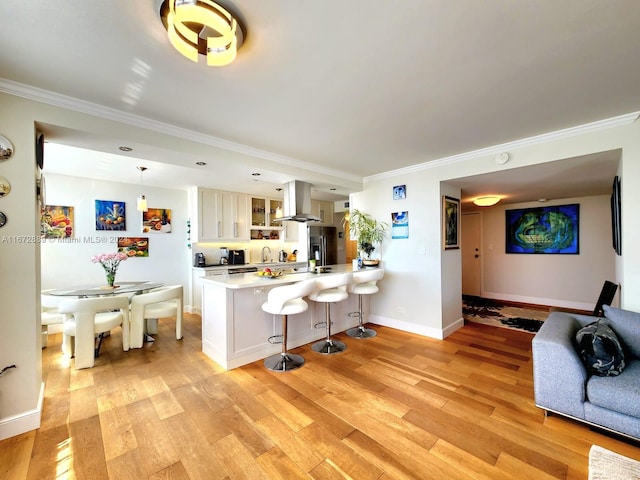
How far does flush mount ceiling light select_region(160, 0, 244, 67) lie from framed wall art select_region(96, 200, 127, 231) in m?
4.31

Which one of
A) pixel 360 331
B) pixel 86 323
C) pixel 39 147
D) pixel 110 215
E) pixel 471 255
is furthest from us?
pixel 471 255

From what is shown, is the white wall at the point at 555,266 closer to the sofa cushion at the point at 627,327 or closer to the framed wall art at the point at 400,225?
the framed wall art at the point at 400,225

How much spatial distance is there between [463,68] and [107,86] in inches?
96.6

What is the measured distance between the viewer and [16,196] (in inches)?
77.0

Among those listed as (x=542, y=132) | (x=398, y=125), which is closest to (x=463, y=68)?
(x=398, y=125)

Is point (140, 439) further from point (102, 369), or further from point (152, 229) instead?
point (152, 229)

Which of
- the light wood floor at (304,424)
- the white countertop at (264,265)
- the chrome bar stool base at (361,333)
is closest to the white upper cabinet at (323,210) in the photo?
the white countertop at (264,265)

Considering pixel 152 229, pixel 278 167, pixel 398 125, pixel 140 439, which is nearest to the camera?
pixel 140 439

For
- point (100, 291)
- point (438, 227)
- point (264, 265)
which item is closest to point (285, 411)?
point (100, 291)

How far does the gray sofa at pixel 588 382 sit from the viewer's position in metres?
1.78

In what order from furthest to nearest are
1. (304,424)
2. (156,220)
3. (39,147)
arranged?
(156,220) < (39,147) < (304,424)

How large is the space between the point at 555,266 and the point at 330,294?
520 centimetres

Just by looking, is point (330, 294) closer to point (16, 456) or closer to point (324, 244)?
point (16, 456)

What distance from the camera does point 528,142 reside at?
3010 millimetres
